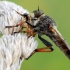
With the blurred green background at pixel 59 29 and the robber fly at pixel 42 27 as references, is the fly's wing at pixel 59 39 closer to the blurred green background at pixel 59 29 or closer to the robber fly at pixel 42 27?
the robber fly at pixel 42 27

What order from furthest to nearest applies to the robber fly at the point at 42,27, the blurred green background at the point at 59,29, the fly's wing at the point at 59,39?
the blurred green background at the point at 59,29 → the fly's wing at the point at 59,39 → the robber fly at the point at 42,27

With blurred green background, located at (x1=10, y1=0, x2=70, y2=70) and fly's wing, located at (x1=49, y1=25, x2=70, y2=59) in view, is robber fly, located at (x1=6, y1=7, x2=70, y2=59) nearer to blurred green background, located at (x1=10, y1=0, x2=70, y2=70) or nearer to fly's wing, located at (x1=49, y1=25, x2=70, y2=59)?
fly's wing, located at (x1=49, y1=25, x2=70, y2=59)

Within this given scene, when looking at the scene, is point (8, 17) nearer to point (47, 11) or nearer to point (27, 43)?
point (27, 43)

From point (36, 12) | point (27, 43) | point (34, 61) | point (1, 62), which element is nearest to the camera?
point (1, 62)

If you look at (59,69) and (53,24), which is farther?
(59,69)

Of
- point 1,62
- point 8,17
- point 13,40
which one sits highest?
point 8,17

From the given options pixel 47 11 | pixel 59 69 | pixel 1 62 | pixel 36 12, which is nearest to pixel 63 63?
pixel 59 69

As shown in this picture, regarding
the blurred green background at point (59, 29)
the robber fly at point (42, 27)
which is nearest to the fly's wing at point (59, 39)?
the robber fly at point (42, 27)

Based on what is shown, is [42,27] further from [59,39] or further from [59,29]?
[59,29]

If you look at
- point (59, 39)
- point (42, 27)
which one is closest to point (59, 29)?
point (59, 39)
